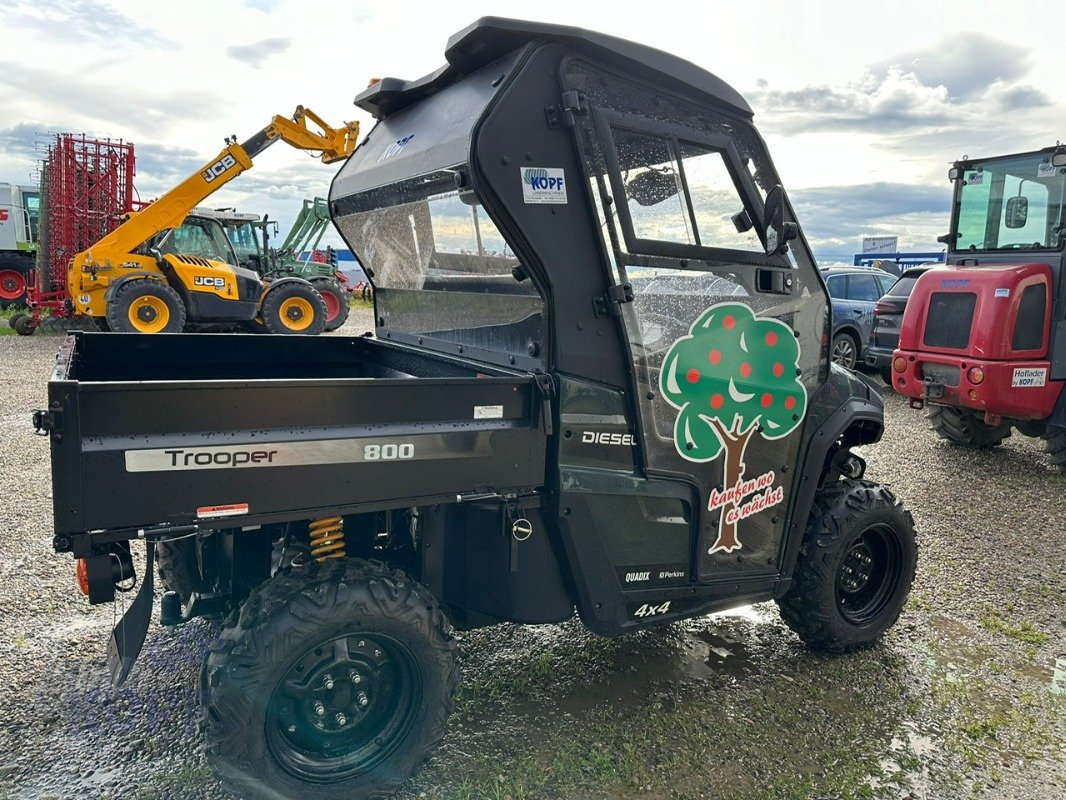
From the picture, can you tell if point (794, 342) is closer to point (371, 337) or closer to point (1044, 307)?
point (371, 337)

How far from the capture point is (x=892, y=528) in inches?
146

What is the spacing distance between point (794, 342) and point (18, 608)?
3.81m

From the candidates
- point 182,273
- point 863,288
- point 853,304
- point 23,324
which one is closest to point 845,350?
point 853,304

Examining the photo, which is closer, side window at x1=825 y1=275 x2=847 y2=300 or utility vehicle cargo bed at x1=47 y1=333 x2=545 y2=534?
utility vehicle cargo bed at x1=47 y1=333 x2=545 y2=534

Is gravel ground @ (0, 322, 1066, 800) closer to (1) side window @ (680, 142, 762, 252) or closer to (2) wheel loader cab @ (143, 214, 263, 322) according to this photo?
(1) side window @ (680, 142, 762, 252)

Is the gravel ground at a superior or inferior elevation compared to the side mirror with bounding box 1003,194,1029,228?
inferior

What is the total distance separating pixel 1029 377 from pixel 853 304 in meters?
5.71

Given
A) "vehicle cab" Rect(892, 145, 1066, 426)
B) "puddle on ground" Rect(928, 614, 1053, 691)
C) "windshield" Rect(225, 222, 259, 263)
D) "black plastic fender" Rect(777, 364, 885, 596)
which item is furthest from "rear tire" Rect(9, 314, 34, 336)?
"puddle on ground" Rect(928, 614, 1053, 691)

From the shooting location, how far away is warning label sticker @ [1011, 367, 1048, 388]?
22.0 ft

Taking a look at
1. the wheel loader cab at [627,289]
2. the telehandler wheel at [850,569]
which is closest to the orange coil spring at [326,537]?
the wheel loader cab at [627,289]

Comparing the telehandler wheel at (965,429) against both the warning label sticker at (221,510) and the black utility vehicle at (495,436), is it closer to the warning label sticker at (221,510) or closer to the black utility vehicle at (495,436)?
the black utility vehicle at (495,436)

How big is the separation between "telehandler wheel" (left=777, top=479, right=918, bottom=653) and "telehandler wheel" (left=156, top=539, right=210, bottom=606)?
247 centimetres

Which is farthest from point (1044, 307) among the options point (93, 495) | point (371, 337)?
point (93, 495)

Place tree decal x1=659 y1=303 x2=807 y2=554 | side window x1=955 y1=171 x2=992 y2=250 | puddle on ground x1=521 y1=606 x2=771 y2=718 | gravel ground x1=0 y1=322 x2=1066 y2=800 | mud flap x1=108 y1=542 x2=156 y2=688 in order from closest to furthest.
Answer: mud flap x1=108 y1=542 x2=156 y2=688 → gravel ground x1=0 y1=322 x2=1066 y2=800 → tree decal x1=659 y1=303 x2=807 y2=554 → puddle on ground x1=521 y1=606 x2=771 y2=718 → side window x1=955 y1=171 x2=992 y2=250
